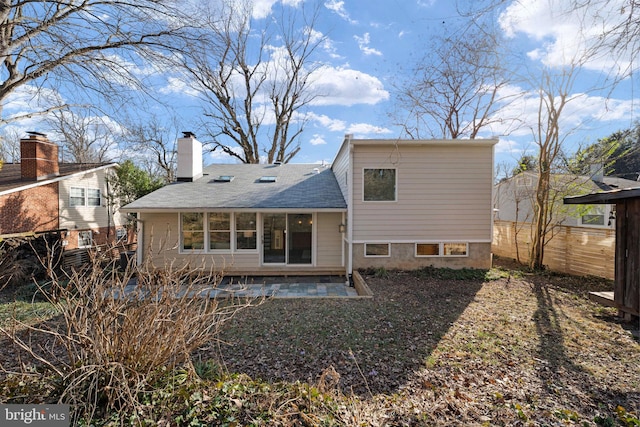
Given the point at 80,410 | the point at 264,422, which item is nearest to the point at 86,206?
the point at 80,410

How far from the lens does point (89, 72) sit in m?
5.90

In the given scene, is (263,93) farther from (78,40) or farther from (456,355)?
(456,355)

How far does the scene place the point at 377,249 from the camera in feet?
28.0

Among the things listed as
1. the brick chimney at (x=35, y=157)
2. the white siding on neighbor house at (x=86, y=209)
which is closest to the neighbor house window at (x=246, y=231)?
the white siding on neighbor house at (x=86, y=209)

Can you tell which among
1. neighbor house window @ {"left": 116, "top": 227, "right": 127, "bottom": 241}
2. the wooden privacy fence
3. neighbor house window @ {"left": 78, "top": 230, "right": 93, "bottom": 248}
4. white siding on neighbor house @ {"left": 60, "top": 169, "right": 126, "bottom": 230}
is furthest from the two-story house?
neighbor house window @ {"left": 116, "top": 227, "right": 127, "bottom": 241}

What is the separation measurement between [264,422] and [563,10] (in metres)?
5.73

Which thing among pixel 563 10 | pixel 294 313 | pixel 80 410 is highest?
pixel 563 10

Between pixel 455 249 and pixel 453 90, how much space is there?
870 centimetres

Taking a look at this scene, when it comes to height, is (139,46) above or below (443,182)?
above

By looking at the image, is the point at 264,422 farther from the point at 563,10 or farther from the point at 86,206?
the point at 86,206

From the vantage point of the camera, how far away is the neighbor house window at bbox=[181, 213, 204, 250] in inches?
358

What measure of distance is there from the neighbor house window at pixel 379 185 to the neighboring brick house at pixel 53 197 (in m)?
10.7

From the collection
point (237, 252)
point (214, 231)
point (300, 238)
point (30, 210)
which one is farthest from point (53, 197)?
point (300, 238)

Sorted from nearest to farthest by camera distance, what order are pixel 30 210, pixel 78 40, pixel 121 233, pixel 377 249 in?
1. pixel 78 40
2. pixel 377 249
3. pixel 30 210
4. pixel 121 233
